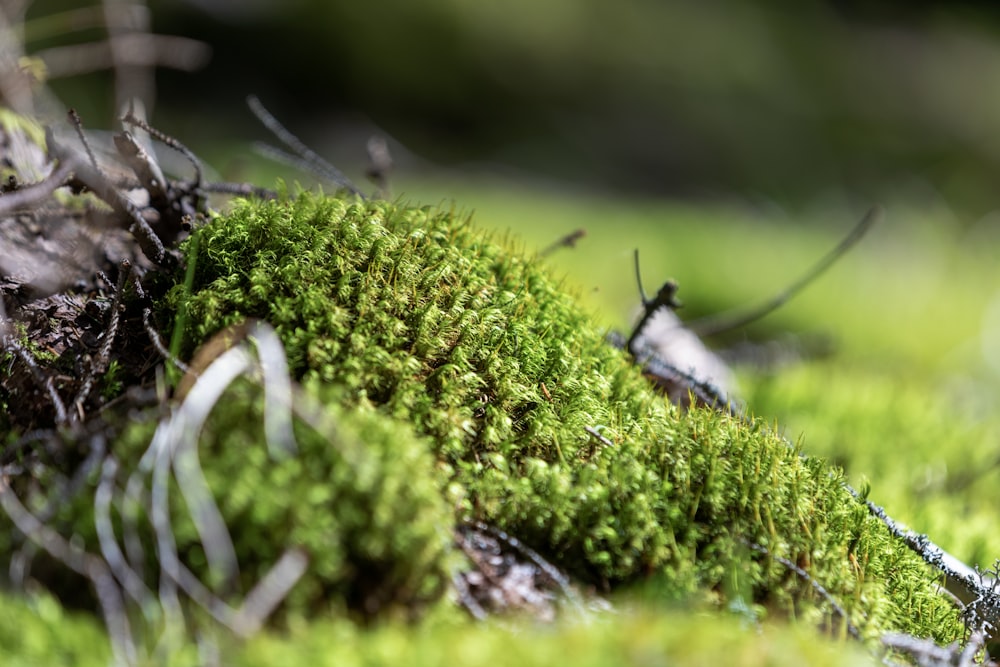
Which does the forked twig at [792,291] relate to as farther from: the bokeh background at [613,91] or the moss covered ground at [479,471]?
the bokeh background at [613,91]

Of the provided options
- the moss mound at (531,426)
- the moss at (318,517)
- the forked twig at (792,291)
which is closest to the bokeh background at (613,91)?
the forked twig at (792,291)

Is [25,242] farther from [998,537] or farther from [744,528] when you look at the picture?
[998,537]

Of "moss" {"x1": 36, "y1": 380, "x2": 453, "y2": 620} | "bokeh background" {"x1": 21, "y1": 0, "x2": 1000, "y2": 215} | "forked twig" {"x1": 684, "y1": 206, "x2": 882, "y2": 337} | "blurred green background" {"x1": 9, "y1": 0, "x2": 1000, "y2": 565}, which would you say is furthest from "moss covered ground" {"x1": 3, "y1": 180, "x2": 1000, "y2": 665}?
"bokeh background" {"x1": 21, "y1": 0, "x2": 1000, "y2": 215}

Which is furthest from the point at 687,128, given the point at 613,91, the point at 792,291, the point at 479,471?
the point at 479,471

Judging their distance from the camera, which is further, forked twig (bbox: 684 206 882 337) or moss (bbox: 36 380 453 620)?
forked twig (bbox: 684 206 882 337)

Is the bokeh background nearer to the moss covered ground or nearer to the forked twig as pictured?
the forked twig

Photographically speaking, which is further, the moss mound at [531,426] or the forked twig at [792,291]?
the forked twig at [792,291]

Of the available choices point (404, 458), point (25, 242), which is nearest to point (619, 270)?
point (25, 242)
